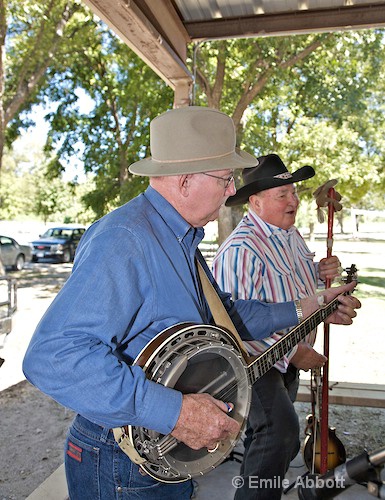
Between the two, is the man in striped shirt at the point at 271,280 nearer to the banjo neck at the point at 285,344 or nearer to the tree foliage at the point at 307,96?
the banjo neck at the point at 285,344

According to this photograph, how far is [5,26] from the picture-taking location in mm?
12094

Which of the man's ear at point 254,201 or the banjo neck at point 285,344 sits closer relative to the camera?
the banjo neck at point 285,344

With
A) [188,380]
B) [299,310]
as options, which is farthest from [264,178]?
[188,380]

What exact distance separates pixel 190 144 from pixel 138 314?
0.61 metres

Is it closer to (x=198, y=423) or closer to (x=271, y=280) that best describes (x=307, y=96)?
(x=271, y=280)

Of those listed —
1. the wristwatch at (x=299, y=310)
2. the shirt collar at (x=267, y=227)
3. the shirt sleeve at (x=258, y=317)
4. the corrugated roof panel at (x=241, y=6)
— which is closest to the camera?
the shirt sleeve at (x=258, y=317)

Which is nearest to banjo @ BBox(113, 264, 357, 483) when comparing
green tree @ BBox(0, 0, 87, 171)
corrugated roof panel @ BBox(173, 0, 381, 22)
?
corrugated roof panel @ BBox(173, 0, 381, 22)

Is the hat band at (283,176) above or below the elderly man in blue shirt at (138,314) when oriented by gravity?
above

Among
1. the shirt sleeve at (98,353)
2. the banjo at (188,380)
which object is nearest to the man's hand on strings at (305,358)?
the banjo at (188,380)

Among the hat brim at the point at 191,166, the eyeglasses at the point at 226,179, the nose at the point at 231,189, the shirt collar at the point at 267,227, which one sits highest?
the hat brim at the point at 191,166

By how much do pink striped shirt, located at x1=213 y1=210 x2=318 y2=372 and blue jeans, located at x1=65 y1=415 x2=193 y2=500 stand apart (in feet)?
4.48

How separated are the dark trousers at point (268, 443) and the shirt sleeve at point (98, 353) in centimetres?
138

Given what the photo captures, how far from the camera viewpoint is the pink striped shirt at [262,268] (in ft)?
10.3

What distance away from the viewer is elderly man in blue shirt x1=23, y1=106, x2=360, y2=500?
1.58 m
